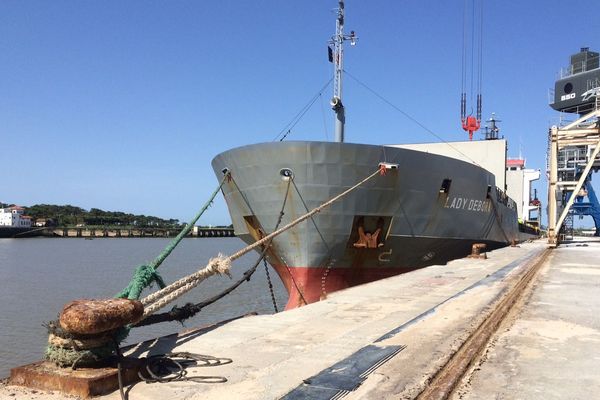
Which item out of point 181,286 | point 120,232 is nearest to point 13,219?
point 120,232

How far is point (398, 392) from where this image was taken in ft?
11.1

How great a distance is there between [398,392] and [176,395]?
4.98 feet

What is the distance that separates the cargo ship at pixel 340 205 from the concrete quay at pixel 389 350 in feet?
11.5

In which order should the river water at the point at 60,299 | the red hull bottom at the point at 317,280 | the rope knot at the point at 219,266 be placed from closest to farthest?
the rope knot at the point at 219,266 < the red hull bottom at the point at 317,280 < the river water at the point at 60,299

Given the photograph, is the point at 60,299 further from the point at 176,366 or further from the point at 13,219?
the point at 13,219

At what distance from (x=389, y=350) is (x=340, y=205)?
22.5 ft

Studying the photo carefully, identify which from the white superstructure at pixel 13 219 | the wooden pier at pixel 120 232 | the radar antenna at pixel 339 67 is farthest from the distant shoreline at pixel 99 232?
the radar antenna at pixel 339 67

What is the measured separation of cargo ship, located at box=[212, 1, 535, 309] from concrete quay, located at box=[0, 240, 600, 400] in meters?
3.52

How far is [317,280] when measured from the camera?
11625 millimetres

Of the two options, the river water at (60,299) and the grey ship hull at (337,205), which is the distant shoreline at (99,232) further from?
the grey ship hull at (337,205)

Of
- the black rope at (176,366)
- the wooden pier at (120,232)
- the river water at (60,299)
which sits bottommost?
the wooden pier at (120,232)

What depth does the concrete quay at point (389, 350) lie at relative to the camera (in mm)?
3473

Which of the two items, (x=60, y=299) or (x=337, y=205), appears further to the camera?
(x=60, y=299)

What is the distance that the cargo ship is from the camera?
1102cm
